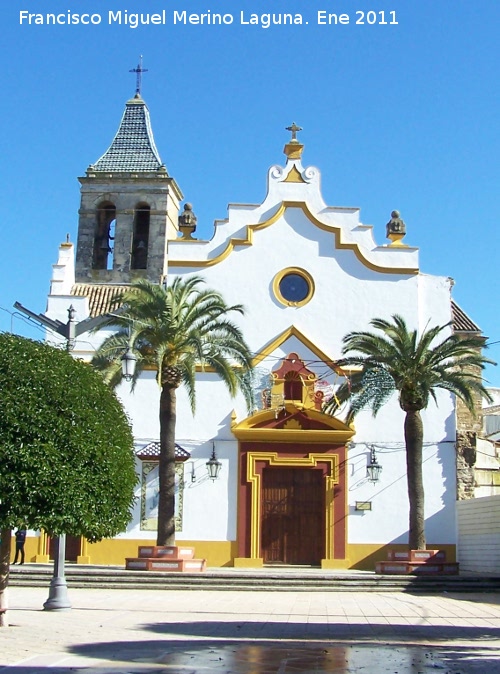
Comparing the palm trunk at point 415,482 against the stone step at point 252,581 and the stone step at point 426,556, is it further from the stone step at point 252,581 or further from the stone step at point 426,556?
the stone step at point 252,581

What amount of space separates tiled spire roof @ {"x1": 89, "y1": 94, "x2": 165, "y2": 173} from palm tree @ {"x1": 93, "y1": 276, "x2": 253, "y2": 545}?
65.8 ft

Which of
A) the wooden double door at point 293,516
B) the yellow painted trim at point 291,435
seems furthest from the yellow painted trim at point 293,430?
the wooden double door at point 293,516

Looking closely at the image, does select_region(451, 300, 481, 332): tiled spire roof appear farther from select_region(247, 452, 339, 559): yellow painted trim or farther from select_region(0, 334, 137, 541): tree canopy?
select_region(0, 334, 137, 541): tree canopy

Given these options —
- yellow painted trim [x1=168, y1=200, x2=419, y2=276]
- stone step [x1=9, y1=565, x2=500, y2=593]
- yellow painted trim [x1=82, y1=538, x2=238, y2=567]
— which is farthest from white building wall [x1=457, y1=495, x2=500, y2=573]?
yellow painted trim [x1=168, y1=200, x2=419, y2=276]

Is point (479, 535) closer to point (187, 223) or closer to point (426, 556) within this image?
point (426, 556)

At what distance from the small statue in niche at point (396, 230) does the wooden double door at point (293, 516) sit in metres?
8.91

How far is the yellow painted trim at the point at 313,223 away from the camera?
33312 millimetres

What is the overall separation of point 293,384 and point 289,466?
112 inches

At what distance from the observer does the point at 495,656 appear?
13.0m

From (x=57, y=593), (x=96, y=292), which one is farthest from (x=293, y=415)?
(x=96, y=292)

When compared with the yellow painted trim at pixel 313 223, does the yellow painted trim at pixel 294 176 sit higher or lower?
higher

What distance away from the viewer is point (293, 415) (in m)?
31.9

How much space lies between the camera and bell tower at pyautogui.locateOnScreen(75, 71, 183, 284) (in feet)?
149

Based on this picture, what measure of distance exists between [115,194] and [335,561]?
23.5 metres
